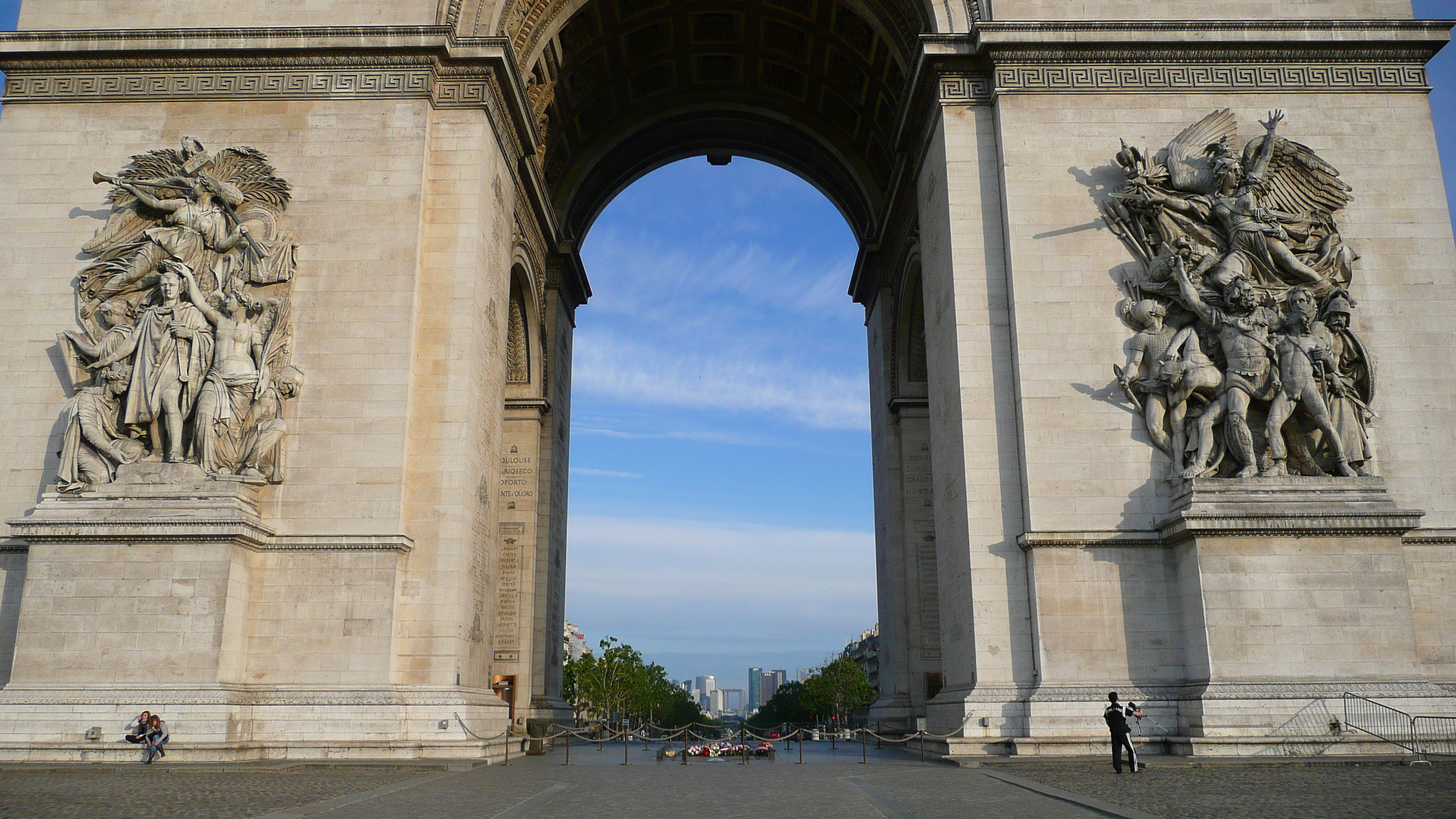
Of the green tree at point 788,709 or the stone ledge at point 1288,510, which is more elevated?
the stone ledge at point 1288,510

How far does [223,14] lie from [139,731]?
15512 millimetres

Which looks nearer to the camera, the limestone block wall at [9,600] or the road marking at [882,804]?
the road marking at [882,804]

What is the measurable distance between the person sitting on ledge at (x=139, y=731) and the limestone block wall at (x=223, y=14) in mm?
14836

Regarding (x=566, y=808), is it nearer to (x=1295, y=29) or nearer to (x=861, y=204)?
(x=1295, y=29)

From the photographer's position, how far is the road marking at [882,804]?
451 inches

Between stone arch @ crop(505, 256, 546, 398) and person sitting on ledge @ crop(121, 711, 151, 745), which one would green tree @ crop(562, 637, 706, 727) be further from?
person sitting on ledge @ crop(121, 711, 151, 745)

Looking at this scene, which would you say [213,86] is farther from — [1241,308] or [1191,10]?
[1241,308]

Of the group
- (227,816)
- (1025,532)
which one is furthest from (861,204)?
(227,816)

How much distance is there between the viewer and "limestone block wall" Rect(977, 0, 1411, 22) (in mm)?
23047

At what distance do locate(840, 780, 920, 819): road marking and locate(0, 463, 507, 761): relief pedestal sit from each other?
26.0 feet

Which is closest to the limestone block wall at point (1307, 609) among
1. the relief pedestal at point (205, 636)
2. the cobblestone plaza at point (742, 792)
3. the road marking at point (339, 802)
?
the cobblestone plaza at point (742, 792)

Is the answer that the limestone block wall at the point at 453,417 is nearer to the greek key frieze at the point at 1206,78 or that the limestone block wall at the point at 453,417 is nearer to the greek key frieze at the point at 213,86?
the greek key frieze at the point at 213,86

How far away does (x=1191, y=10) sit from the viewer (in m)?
23.1

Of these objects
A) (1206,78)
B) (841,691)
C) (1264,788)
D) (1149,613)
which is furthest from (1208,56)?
(841,691)
